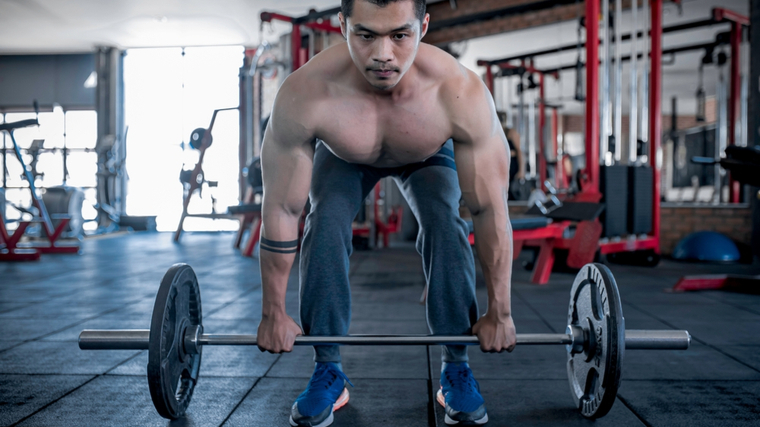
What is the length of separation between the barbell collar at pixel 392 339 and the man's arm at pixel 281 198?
43 millimetres

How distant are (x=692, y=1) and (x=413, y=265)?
4607mm

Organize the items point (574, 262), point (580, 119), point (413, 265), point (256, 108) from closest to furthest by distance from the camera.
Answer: point (574, 262)
point (413, 265)
point (256, 108)
point (580, 119)

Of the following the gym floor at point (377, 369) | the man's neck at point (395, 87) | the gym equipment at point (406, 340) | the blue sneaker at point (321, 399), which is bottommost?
the gym floor at point (377, 369)

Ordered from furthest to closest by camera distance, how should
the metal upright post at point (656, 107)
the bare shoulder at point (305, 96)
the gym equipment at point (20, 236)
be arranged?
the gym equipment at point (20, 236) → the metal upright post at point (656, 107) → the bare shoulder at point (305, 96)

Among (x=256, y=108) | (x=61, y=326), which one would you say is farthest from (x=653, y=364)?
(x=256, y=108)

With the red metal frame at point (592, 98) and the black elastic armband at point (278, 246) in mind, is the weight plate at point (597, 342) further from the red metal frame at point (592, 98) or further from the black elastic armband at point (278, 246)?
the red metal frame at point (592, 98)

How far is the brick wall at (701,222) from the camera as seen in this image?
14.1 feet

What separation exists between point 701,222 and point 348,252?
412cm

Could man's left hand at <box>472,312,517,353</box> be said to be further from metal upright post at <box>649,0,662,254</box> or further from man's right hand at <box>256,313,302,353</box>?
metal upright post at <box>649,0,662,254</box>

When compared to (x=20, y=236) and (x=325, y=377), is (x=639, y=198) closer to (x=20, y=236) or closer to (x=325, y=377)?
(x=325, y=377)

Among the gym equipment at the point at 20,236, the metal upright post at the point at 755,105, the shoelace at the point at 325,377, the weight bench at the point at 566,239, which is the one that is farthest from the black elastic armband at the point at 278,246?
the metal upright post at the point at 755,105

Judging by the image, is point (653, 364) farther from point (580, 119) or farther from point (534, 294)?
point (580, 119)

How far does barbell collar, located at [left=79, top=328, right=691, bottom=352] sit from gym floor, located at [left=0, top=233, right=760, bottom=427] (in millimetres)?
156

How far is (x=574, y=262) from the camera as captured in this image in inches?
128
